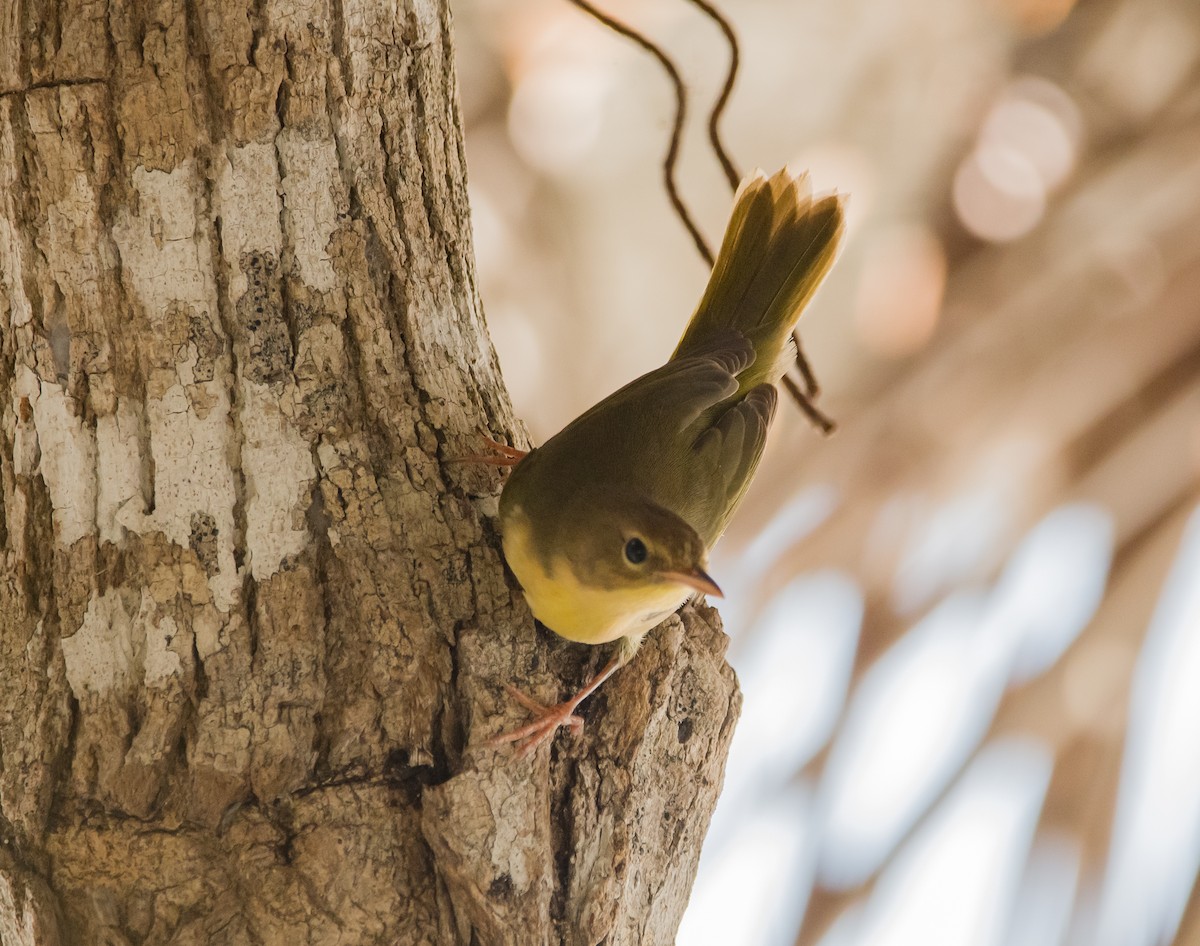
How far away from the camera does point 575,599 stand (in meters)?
1.84

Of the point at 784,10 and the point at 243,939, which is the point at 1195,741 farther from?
the point at 243,939

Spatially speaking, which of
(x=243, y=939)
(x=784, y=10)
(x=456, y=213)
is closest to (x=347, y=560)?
(x=243, y=939)

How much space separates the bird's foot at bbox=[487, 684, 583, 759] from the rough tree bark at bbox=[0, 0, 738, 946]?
0.02 meters

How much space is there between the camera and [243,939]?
65.9 inches

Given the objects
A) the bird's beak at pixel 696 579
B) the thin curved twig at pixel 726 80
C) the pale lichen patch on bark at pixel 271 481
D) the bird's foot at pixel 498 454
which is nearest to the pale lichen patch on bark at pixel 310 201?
the pale lichen patch on bark at pixel 271 481

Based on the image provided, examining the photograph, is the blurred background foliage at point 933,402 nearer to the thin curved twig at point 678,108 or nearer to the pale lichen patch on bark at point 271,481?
the thin curved twig at point 678,108

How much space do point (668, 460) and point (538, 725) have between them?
2.11 feet

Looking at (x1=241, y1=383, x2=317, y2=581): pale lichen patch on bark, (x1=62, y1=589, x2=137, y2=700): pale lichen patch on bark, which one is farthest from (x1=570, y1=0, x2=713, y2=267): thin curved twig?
(x1=62, y1=589, x2=137, y2=700): pale lichen patch on bark

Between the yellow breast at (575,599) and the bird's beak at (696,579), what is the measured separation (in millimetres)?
21

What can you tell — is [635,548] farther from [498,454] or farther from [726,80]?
[726,80]

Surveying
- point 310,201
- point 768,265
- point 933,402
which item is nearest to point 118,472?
point 310,201

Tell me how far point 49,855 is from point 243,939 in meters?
0.31

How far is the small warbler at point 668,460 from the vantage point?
74.0 inches

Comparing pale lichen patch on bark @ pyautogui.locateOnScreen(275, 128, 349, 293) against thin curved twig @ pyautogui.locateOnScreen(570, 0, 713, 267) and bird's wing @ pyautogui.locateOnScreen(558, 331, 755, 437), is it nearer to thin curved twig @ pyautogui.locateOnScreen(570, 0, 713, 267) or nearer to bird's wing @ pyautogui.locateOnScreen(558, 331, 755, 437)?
bird's wing @ pyautogui.locateOnScreen(558, 331, 755, 437)
